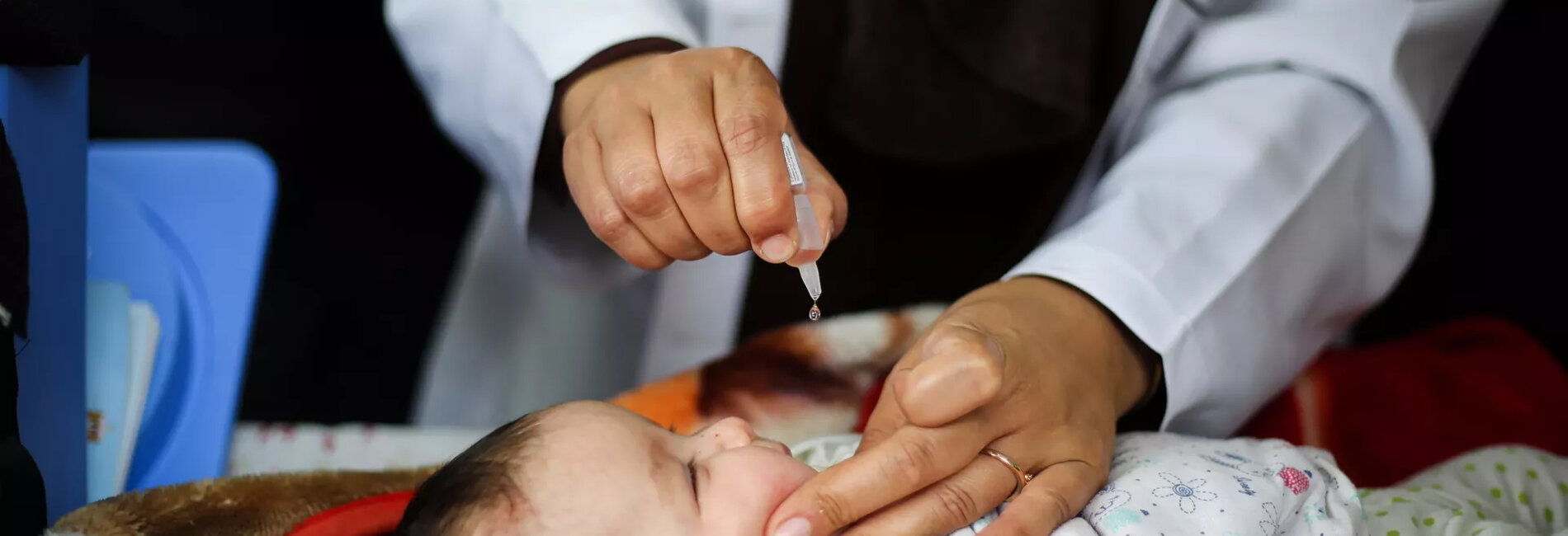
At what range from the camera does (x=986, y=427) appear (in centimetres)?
75

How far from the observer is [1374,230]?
3.55 ft

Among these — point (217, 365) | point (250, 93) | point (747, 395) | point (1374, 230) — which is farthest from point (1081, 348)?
point (250, 93)

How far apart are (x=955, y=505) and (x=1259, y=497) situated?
0.77 feet

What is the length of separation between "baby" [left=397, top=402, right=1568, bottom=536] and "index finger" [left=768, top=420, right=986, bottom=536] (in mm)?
55

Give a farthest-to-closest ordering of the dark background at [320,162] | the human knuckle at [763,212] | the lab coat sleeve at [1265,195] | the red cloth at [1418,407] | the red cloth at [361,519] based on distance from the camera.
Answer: the dark background at [320,162] < the red cloth at [1418,407] < the lab coat sleeve at [1265,195] < the red cloth at [361,519] < the human knuckle at [763,212]

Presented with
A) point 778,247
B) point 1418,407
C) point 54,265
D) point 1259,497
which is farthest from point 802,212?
point 1418,407

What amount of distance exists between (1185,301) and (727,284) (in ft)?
1.65

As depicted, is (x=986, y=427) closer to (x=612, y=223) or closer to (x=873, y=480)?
(x=873, y=480)

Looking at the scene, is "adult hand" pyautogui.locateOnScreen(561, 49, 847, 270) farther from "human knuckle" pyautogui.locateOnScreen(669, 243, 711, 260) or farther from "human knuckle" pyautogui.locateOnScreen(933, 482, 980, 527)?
"human knuckle" pyautogui.locateOnScreen(933, 482, 980, 527)

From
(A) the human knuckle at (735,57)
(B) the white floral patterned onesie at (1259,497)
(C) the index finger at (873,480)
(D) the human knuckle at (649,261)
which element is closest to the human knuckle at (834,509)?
(C) the index finger at (873,480)

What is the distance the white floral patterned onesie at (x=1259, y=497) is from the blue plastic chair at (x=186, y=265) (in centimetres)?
57

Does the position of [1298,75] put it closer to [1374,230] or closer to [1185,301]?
[1374,230]

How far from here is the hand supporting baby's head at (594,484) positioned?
71 cm

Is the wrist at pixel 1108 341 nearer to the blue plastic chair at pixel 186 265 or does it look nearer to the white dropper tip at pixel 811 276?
the white dropper tip at pixel 811 276
